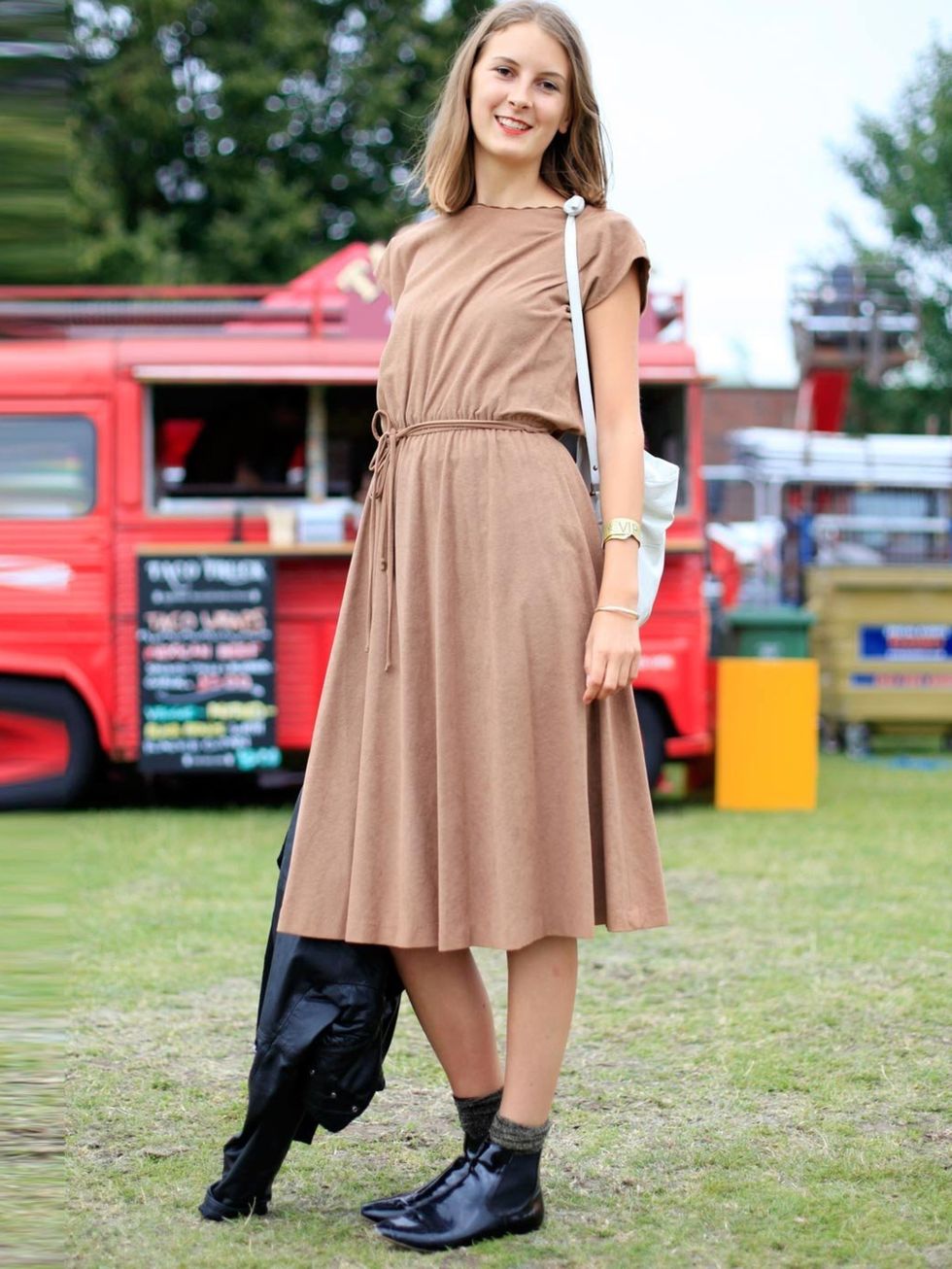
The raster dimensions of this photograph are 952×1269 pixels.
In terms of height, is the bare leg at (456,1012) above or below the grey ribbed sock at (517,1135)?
above

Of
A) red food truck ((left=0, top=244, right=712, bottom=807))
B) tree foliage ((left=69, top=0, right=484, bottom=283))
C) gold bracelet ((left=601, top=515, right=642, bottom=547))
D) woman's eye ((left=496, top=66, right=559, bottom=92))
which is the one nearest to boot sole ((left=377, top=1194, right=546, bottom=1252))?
gold bracelet ((left=601, top=515, right=642, bottom=547))

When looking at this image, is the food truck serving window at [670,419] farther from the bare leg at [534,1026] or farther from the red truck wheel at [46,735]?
the bare leg at [534,1026]

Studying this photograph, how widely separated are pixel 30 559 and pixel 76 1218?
18.7ft

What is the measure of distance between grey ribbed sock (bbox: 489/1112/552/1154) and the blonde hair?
1443mm

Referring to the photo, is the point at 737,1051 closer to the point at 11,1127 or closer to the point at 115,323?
the point at 11,1127

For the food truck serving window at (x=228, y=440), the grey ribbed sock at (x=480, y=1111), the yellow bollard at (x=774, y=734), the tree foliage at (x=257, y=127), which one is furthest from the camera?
the tree foliage at (x=257, y=127)

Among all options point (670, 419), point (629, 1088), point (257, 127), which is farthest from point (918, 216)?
point (629, 1088)

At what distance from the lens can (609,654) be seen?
2.44 metres

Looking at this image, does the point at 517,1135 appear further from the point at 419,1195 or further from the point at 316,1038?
the point at 316,1038

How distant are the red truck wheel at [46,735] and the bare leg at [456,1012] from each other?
5.50m

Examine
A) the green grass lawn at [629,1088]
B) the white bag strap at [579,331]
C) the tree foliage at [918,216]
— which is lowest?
the green grass lawn at [629,1088]

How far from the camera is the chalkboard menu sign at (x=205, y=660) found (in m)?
7.84

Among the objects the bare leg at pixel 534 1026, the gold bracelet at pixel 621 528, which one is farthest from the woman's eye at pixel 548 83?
the bare leg at pixel 534 1026

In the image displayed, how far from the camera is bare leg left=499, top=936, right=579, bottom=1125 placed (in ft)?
8.23
